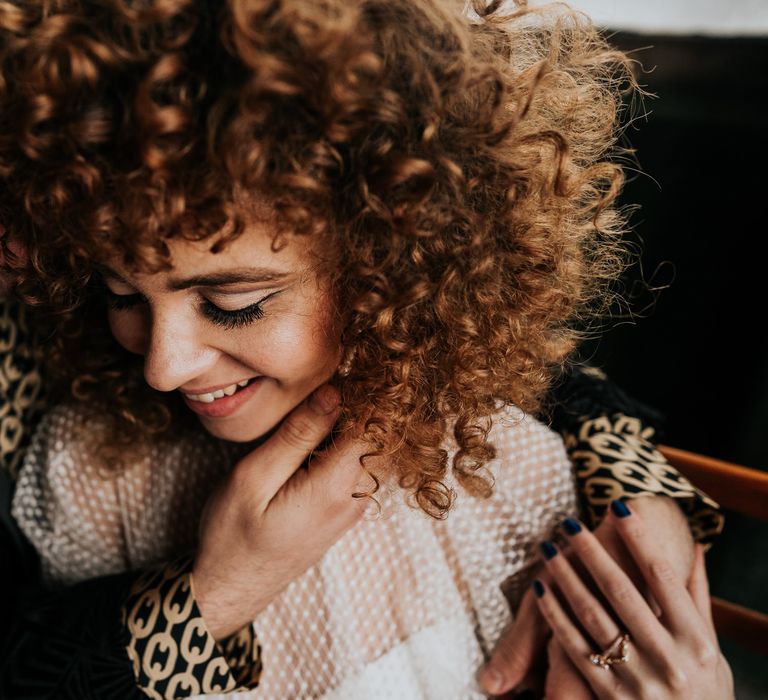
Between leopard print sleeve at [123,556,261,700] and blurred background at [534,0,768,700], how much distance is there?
38.5 inches

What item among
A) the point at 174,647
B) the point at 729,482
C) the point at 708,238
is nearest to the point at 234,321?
the point at 174,647

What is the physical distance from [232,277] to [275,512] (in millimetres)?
362

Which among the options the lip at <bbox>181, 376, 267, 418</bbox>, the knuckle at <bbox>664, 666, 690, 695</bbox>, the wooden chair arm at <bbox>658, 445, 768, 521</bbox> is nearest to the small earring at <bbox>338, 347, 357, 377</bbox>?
the lip at <bbox>181, 376, 267, 418</bbox>

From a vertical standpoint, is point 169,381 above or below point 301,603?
above

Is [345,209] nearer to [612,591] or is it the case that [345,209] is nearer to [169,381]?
[169,381]

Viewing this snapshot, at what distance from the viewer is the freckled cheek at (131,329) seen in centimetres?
90

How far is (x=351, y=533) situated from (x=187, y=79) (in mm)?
751

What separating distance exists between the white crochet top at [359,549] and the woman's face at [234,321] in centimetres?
29

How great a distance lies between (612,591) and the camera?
96cm

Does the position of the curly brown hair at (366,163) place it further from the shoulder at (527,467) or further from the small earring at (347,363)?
the shoulder at (527,467)

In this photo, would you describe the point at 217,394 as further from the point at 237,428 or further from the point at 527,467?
the point at 527,467

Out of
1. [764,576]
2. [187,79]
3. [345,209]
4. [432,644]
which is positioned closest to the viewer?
[187,79]

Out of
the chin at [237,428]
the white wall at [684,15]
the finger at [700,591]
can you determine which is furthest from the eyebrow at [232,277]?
the white wall at [684,15]

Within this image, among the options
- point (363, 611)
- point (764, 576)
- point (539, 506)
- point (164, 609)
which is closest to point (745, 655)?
point (764, 576)
